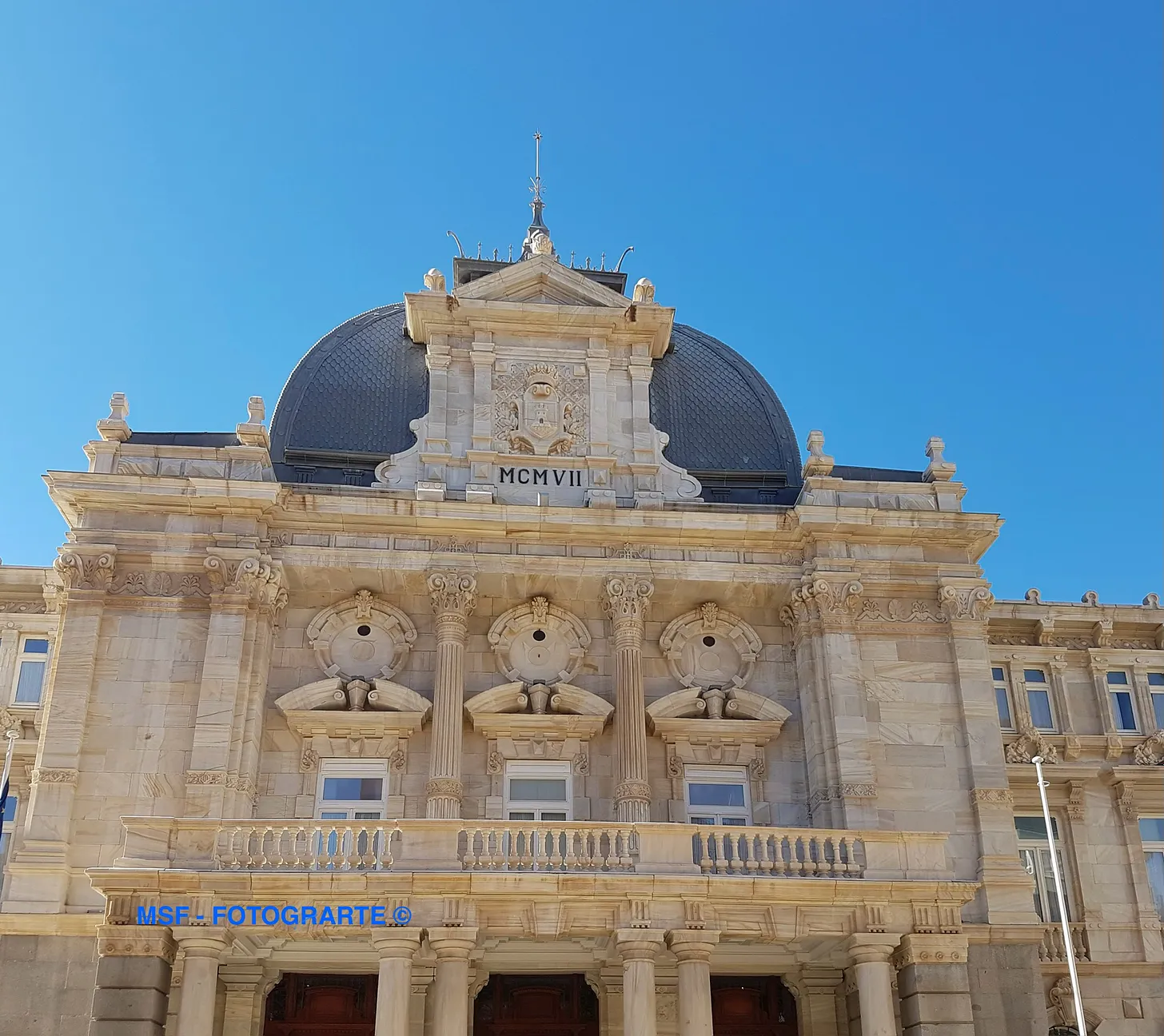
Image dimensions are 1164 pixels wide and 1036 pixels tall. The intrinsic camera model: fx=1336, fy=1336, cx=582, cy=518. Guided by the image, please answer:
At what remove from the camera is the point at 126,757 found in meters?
27.5

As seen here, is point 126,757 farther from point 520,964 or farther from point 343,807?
point 520,964

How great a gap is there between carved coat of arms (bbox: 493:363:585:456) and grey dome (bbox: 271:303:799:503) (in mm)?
2308

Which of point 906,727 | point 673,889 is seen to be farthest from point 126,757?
point 906,727

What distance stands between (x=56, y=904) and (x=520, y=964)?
9154mm

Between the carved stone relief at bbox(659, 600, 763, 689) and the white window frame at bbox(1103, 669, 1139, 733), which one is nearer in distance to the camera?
the carved stone relief at bbox(659, 600, 763, 689)

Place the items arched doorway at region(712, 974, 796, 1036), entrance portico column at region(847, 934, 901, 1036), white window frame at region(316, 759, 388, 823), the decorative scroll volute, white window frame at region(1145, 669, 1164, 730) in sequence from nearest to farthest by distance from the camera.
Answer: 1. entrance portico column at region(847, 934, 901, 1036)
2. arched doorway at region(712, 974, 796, 1036)
3. white window frame at region(316, 759, 388, 823)
4. the decorative scroll volute
5. white window frame at region(1145, 669, 1164, 730)

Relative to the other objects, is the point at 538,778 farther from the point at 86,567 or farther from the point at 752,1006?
the point at 86,567

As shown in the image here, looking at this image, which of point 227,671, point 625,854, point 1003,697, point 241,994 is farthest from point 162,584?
point 1003,697

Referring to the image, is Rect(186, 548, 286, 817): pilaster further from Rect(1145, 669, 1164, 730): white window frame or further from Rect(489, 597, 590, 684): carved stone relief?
Rect(1145, 669, 1164, 730): white window frame

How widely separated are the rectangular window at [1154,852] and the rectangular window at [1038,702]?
10.6 ft

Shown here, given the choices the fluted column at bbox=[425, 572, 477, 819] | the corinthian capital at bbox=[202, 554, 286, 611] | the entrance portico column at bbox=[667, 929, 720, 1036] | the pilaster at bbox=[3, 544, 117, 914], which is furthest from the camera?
the corinthian capital at bbox=[202, 554, 286, 611]

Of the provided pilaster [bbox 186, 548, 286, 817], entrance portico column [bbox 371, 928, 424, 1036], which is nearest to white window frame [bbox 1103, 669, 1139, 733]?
entrance portico column [bbox 371, 928, 424, 1036]

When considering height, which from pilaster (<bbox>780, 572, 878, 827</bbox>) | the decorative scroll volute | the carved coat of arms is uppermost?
the carved coat of arms

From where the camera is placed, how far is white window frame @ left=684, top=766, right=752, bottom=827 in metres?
29.4
